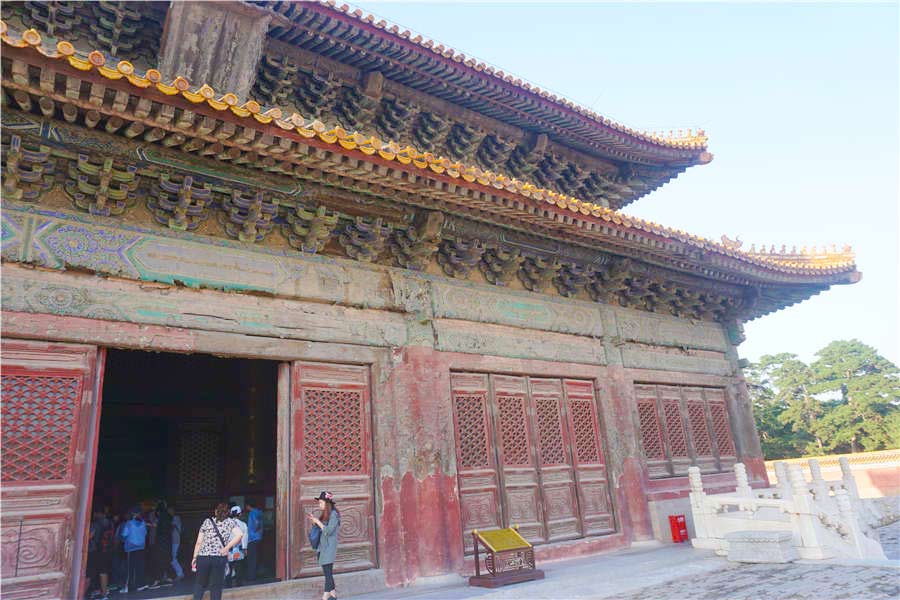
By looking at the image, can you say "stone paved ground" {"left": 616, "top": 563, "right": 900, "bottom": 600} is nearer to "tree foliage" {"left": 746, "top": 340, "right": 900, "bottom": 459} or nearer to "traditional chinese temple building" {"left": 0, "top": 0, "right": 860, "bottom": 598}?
"traditional chinese temple building" {"left": 0, "top": 0, "right": 860, "bottom": 598}

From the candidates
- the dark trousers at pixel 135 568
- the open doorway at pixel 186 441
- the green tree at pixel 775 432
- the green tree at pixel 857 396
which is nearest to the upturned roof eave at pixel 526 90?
the open doorway at pixel 186 441

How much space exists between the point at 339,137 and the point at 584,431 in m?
5.74

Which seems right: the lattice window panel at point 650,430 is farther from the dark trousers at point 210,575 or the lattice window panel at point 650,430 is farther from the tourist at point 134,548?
the tourist at point 134,548

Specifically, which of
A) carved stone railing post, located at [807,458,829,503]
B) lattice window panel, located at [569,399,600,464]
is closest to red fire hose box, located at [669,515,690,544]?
lattice window panel, located at [569,399,600,464]

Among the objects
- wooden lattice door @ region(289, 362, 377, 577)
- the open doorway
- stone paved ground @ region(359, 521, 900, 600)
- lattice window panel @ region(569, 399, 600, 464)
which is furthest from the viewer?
the open doorway

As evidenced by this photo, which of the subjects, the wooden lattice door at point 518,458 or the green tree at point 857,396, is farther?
the green tree at point 857,396

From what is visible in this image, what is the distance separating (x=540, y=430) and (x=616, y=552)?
2038 mm

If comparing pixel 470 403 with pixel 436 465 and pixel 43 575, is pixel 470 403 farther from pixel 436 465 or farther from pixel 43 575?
pixel 43 575

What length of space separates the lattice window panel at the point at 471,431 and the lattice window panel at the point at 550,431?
1037 mm

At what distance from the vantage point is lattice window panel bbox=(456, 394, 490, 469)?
780cm

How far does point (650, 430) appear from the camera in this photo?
395 inches

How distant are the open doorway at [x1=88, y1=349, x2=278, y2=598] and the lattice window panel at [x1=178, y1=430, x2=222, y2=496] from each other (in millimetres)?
17

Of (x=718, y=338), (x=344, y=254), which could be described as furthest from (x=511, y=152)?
(x=718, y=338)

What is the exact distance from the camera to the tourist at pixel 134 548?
859cm
